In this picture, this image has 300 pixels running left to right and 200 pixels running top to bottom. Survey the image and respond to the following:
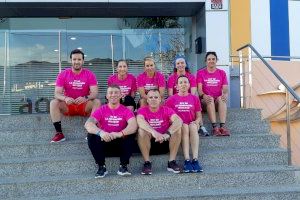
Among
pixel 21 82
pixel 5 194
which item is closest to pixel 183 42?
pixel 21 82

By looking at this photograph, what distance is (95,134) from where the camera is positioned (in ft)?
15.8

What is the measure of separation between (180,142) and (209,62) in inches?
72.6

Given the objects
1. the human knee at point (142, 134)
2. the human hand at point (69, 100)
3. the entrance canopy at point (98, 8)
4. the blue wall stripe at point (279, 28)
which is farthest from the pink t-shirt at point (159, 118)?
the blue wall stripe at point (279, 28)

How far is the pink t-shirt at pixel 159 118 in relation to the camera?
5266 millimetres

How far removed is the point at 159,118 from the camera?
5.29 m

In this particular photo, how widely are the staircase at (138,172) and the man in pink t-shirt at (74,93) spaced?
262 millimetres

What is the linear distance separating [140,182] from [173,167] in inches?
17.5

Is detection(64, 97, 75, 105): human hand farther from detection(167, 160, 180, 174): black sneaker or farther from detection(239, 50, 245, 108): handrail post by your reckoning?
detection(239, 50, 245, 108): handrail post

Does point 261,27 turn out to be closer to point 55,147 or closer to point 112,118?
point 112,118

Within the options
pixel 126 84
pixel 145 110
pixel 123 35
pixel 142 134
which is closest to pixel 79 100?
pixel 126 84

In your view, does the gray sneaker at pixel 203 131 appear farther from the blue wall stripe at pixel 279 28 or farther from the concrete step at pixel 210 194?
the blue wall stripe at pixel 279 28

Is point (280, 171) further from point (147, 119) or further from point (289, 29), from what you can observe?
point (289, 29)

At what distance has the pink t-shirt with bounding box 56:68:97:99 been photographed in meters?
6.13

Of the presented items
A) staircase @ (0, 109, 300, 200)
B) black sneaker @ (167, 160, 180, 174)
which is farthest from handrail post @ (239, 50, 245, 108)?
black sneaker @ (167, 160, 180, 174)
